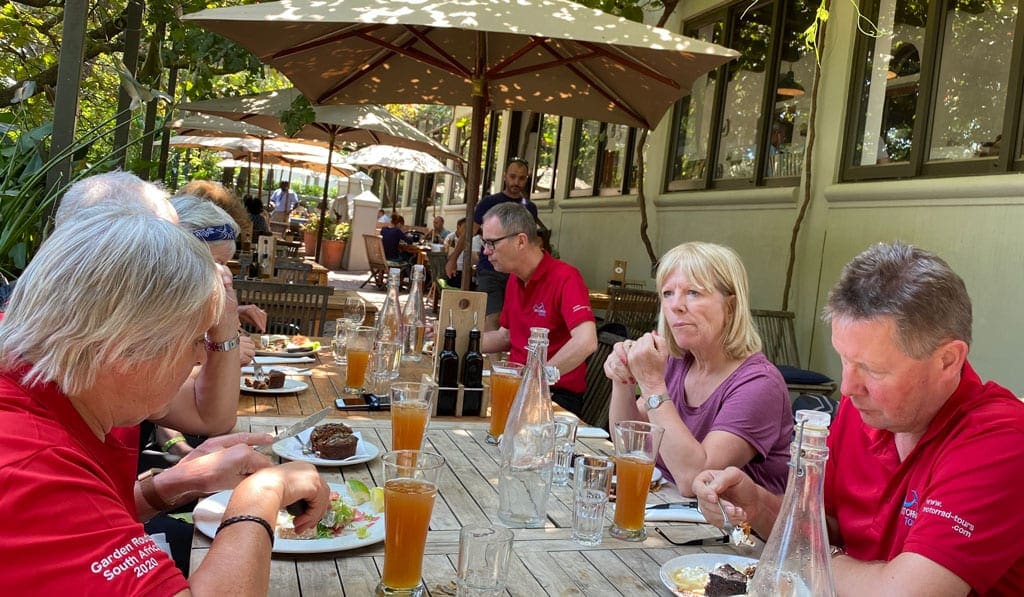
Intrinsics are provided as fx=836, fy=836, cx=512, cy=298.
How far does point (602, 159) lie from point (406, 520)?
9228 mm

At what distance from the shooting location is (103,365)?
1.22 m

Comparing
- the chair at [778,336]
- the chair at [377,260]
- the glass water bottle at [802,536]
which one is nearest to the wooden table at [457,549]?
the glass water bottle at [802,536]

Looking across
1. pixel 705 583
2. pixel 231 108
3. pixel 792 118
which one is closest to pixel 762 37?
pixel 792 118

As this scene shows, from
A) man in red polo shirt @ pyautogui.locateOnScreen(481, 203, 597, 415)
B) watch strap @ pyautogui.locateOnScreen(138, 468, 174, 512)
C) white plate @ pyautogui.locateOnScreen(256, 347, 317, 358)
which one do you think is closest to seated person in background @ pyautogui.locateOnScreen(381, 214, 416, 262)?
man in red polo shirt @ pyautogui.locateOnScreen(481, 203, 597, 415)

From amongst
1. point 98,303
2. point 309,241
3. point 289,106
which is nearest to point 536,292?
point 98,303

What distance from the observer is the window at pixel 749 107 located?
686 cm

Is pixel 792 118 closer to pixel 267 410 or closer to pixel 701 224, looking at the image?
pixel 701 224

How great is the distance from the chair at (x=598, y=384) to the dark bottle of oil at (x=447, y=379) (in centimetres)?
132

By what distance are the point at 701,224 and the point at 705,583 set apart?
6.44 meters

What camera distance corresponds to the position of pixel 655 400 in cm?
229

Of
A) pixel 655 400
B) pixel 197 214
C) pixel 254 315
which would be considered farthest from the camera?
pixel 254 315

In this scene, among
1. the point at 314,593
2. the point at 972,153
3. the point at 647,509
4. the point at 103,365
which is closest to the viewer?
the point at 103,365

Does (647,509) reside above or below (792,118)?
below

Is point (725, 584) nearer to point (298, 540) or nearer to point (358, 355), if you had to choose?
point (298, 540)
